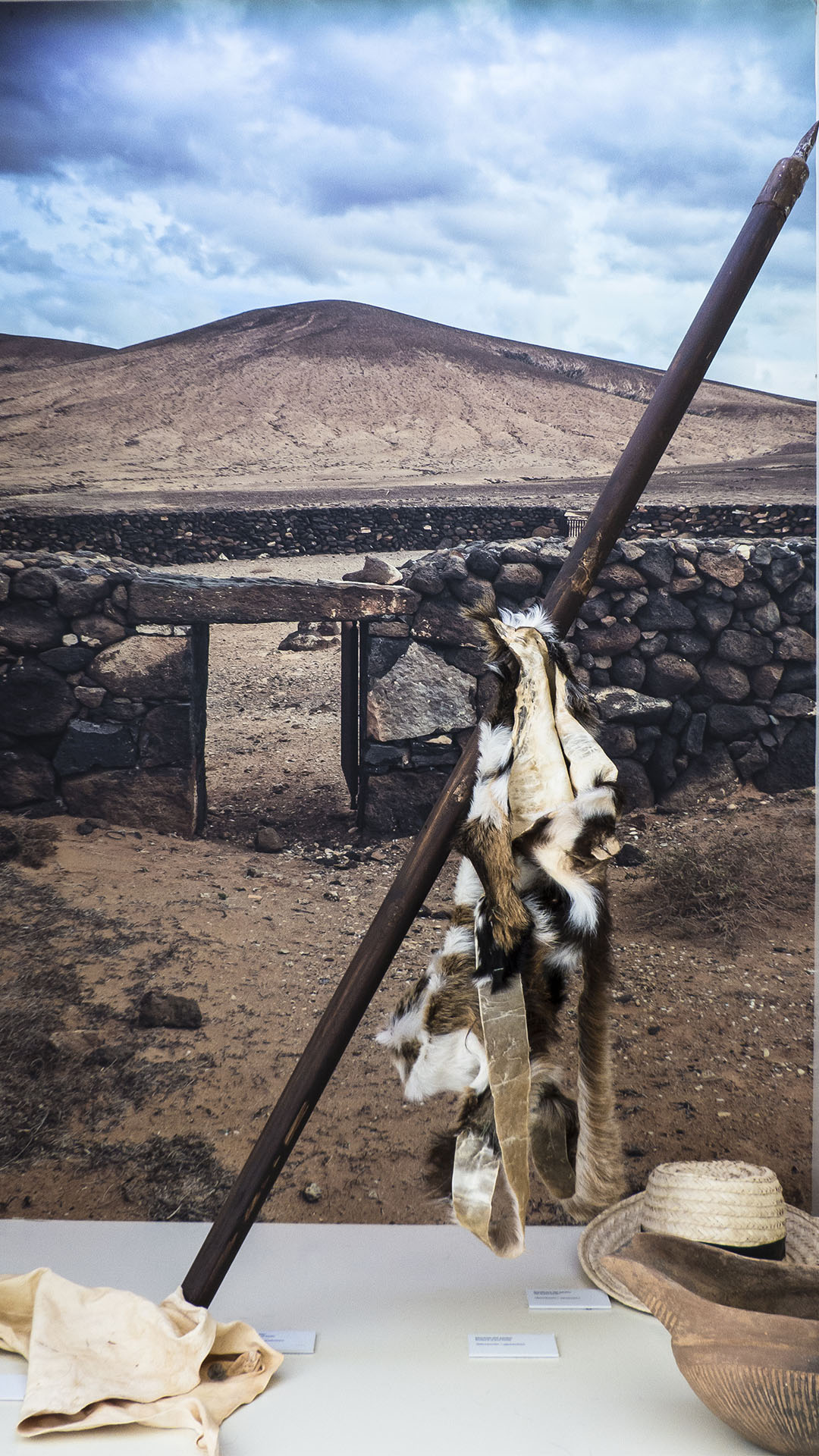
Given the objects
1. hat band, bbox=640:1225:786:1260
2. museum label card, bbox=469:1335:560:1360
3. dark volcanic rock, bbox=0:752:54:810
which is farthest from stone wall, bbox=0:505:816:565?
museum label card, bbox=469:1335:560:1360

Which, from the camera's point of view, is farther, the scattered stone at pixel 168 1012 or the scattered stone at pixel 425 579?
the scattered stone at pixel 425 579

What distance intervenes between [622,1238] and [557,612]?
1.20m

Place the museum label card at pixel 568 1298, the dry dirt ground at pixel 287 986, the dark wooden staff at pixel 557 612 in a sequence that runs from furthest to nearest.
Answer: the dry dirt ground at pixel 287 986 → the museum label card at pixel 568 1298 → the dark wooden staff at pixel 557 612

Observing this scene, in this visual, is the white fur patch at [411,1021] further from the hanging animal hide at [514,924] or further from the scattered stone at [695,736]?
the scattered stone at [695,736]

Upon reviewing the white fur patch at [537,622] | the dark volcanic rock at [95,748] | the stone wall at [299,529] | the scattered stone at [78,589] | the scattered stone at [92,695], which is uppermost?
the stone wall at [299,529]

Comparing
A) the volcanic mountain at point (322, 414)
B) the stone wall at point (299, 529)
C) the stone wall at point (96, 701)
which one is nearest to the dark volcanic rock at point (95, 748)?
the stone wall at point (96, 701)

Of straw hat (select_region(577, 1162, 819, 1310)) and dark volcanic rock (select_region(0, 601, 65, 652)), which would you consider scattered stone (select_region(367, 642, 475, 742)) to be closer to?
dark volcanic rock (select_region(0, 601, 65, 652))

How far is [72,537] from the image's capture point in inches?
83.0

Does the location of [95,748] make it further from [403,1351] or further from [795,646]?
[795,646]

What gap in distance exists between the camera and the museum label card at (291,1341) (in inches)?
57.9

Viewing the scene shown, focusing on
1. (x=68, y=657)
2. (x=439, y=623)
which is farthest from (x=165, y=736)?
(x=439, y=623)

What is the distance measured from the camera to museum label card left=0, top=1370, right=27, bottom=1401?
1.37 m

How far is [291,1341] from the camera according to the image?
4.89ft

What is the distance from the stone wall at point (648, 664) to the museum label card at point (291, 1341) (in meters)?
0.99
